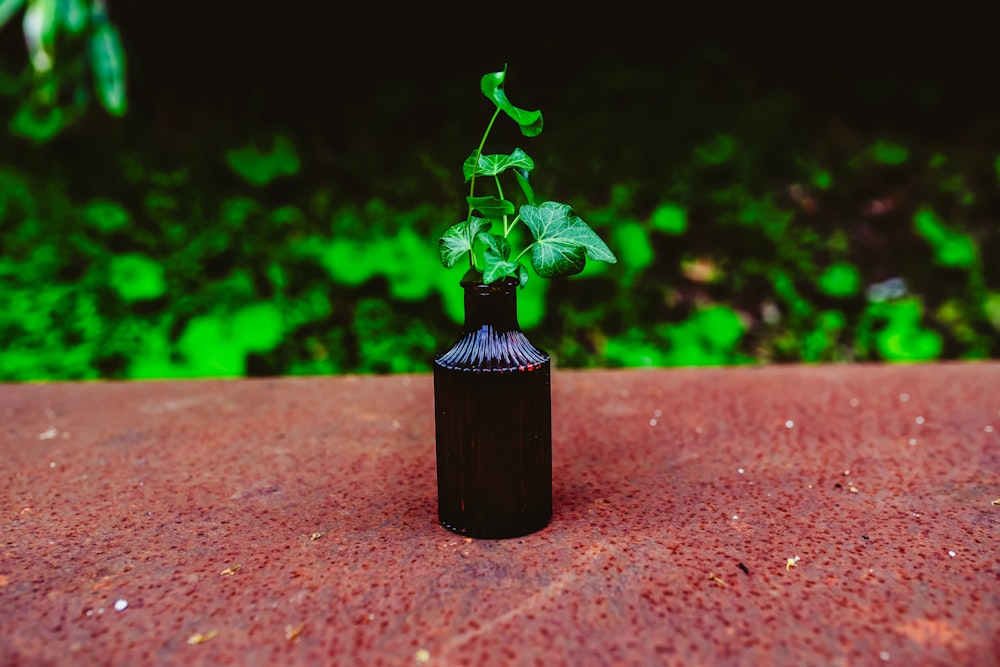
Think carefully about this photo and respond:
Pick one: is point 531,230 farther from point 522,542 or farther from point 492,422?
point 522,542

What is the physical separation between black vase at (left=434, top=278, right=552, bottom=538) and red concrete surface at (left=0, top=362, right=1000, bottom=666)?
0.09 meters

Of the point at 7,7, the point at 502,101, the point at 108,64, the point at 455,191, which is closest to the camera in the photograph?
the point at 502,101

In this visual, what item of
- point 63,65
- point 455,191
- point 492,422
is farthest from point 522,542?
point 63,65

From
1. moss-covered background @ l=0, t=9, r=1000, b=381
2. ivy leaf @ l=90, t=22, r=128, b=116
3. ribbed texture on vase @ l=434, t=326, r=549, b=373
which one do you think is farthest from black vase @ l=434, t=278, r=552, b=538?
ivy leaf @ l=90, t=22, r=128, b=116

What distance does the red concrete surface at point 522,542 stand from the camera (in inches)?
51.5

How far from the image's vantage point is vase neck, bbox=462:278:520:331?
1696mm

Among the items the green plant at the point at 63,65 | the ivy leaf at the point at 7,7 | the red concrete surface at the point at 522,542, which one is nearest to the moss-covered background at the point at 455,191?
the green plant at the point at 63,65

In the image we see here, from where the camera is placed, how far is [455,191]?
358 centimetres

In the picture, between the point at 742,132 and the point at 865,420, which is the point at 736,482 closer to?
the point at 865,420

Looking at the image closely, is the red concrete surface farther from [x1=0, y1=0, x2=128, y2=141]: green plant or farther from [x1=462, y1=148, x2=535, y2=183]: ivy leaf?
[x1=0, y1=0, x2=128, y2=141]: green plant

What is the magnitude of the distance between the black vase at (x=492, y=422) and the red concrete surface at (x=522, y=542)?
9 cm

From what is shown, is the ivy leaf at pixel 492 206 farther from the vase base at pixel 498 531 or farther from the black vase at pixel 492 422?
the vase base at pixel 498 531

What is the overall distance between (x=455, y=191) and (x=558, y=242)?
1969mm

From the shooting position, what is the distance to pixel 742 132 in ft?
11.8
